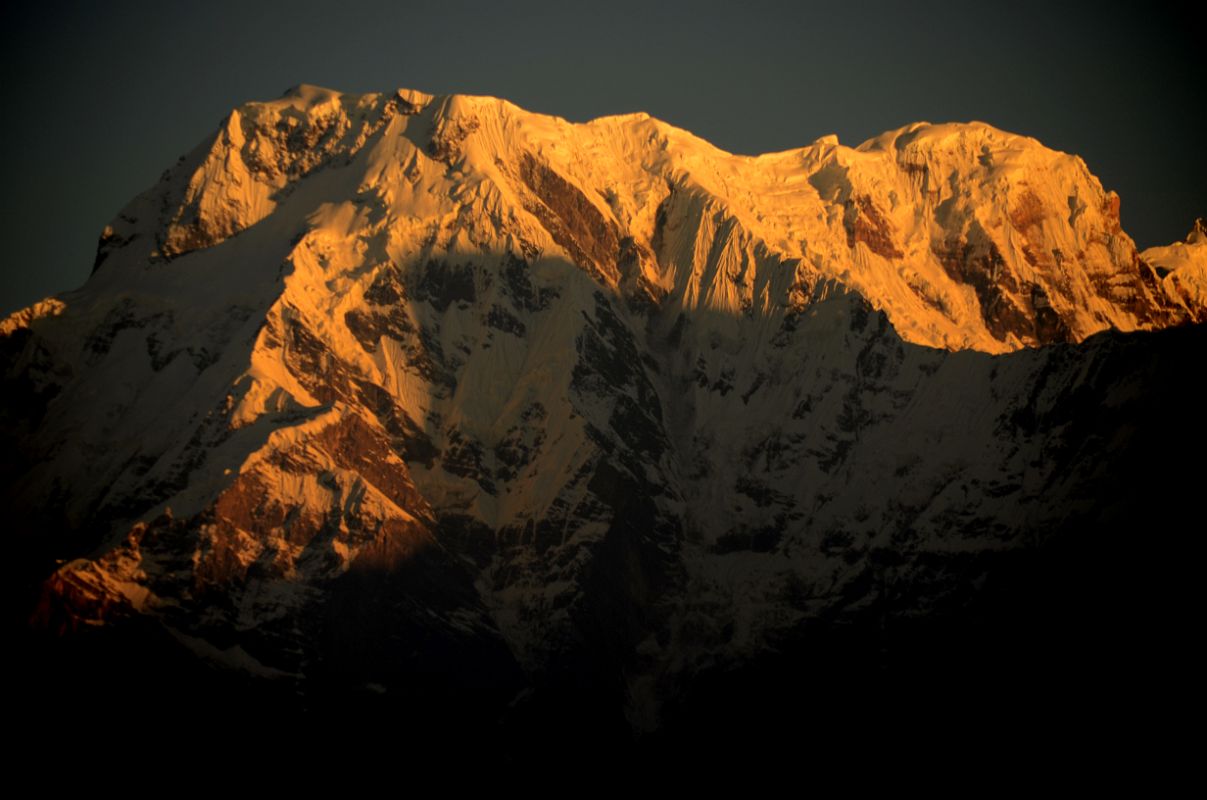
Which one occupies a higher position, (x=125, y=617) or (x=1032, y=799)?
(x=125, y=617)

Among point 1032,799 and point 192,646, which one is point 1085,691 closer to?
point 1032,799

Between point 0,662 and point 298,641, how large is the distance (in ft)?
74.0

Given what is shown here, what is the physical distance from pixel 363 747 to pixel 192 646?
49.9ft

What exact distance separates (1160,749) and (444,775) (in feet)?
179

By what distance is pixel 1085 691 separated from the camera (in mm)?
199875

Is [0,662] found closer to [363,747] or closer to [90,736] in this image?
[90,736]

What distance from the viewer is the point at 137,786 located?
191000 mm

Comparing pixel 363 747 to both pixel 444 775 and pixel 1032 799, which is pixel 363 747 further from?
pixel 1032 799

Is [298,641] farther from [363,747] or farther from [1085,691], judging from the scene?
[1085,691]

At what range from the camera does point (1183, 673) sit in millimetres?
195375

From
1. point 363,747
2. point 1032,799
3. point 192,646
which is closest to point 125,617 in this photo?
point 192,646

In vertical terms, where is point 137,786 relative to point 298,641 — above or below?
below

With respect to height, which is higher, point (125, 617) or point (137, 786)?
point (125, 617)

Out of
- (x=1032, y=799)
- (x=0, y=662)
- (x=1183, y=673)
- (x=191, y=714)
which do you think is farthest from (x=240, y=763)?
(x=1183, y=673)
